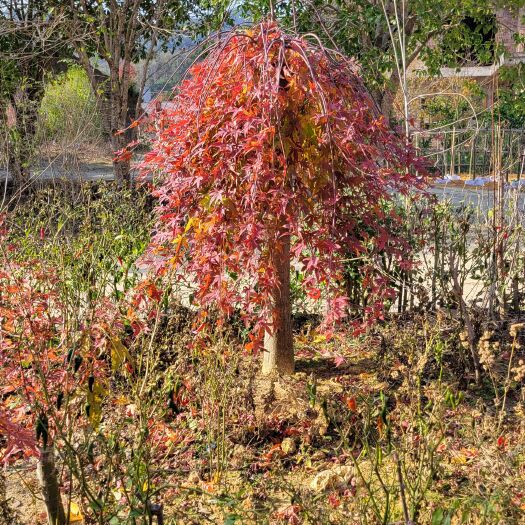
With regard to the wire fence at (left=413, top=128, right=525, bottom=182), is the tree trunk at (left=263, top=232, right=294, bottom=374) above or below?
below

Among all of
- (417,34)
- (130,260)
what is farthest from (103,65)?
(130,260)

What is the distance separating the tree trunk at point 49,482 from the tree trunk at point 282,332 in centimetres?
207

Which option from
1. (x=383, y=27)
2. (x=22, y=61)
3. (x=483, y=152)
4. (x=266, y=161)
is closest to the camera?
(x=266, y=161)

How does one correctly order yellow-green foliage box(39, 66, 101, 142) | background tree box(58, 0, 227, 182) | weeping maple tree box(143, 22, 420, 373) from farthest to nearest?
yellow-green foliage box(39, 66, 101, 142)
background tree box(58, 0, 227, 182)
weeping maple tree box(143, 22, 420, 373)

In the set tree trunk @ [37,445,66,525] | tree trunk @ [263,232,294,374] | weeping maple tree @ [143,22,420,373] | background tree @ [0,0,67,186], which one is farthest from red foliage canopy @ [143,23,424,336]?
background tree @ [0,0,67,186]

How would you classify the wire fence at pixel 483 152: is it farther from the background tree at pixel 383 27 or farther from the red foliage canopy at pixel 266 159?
the background tree at pixel 383 27

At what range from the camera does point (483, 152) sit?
1609 cm

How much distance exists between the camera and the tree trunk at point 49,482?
2168mm

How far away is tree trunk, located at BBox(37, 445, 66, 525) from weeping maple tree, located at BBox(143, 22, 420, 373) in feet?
5.11

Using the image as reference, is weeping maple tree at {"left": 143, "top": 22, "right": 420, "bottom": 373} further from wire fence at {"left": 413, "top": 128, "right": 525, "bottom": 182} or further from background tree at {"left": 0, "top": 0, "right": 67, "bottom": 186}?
background tree at {"left": 0, "top": 0, "right": 67, "bottom": 186}

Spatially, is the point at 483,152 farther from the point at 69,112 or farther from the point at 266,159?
the point at 266,159

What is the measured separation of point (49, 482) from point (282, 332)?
223 centimetres

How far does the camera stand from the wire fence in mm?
5068

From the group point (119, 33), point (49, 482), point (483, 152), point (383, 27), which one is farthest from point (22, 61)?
point (49, 482)
